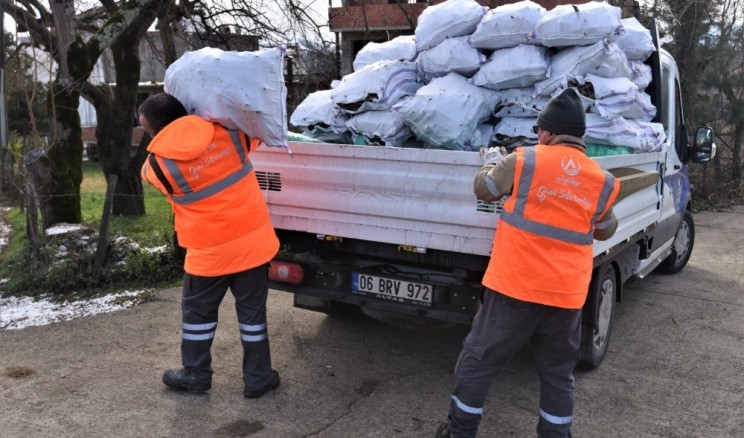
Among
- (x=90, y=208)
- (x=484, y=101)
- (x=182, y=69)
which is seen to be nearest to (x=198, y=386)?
(x=182, y=69)

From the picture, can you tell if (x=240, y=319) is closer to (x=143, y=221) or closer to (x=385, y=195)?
(x=385, y=195)

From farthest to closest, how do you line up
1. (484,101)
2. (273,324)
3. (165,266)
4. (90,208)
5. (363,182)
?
1. (90,208)
2. (165,266)
3. (273,324)
4. (484,101)
5. (363,182)

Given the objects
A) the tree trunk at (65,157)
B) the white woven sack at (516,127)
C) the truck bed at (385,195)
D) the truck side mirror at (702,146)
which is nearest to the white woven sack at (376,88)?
the truck bed at (385,195)

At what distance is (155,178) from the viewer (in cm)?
354

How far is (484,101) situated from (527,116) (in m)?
0.29

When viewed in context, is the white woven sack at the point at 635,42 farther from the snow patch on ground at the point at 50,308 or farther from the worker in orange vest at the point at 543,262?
the snow patch on ground at the point at 50,308

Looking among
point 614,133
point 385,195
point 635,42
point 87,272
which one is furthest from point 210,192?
point 635,42

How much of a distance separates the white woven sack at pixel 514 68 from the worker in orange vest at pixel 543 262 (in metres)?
1.23

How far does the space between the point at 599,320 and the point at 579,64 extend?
1.62 m

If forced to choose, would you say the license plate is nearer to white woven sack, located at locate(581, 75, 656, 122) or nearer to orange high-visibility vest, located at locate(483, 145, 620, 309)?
orange high-visibility vest, located at locate(483, 145, 620, 309)

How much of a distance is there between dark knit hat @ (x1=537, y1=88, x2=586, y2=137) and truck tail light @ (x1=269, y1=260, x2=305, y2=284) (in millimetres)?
1836

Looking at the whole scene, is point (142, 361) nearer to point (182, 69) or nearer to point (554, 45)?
point (182, 69)

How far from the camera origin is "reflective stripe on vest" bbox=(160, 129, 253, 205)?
11.5 feet

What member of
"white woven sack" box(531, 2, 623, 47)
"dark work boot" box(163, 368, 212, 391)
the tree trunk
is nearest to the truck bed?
"white woven sack" box(531, 2, 623, 47)
